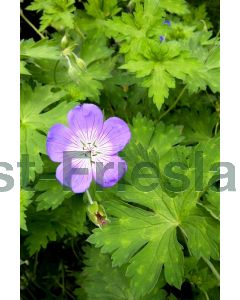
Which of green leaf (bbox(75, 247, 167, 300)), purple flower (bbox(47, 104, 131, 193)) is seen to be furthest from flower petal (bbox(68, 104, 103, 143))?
green leaf (bbox(75, 247, 167, 300))

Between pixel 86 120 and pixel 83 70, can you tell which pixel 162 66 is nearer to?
pixel 83 70

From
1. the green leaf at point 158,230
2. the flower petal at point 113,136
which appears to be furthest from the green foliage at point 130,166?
the flower petal at point 113,136

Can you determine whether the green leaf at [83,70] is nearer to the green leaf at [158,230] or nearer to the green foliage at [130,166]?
the green foliage at [130,166]

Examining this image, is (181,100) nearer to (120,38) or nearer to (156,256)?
(120,38)

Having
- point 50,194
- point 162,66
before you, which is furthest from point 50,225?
point 162,66

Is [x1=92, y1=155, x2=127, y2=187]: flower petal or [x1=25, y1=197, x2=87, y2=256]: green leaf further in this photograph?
[x1=25, y1=197, x2=87, y2=256]: green leaf

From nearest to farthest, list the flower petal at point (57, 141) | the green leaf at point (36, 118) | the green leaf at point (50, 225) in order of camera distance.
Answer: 1. the flower petal at point (57, 141)
2. the green leaf at point (36, 118)
3. the green leaf at point (50, 225)

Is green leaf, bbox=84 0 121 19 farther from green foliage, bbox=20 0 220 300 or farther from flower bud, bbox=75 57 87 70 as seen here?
flower bud, bbox=75 57 87 70

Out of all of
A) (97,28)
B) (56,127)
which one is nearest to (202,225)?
(56,127)
